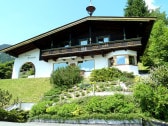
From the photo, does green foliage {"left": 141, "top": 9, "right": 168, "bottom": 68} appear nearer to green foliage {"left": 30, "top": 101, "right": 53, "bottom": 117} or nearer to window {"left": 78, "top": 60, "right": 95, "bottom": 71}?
window {"left": 78, "top": 60, "right": 95, "bottom": 71}

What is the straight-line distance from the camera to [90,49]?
32.1m

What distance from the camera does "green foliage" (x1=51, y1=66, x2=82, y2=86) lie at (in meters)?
27.4

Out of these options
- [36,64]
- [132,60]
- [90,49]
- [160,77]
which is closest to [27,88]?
[36,64]

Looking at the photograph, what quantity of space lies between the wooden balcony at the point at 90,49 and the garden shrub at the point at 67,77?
414cm

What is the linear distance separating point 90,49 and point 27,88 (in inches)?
326

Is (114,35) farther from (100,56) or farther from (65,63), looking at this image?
(65,63)

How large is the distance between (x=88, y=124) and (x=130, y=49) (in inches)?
668

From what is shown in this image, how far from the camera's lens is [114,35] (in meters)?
33.7

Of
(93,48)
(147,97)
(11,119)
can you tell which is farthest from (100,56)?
(147,97)

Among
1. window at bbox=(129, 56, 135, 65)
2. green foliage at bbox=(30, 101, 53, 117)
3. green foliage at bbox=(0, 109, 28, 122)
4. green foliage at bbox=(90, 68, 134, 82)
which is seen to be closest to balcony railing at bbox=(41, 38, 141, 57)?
window at bbox=(129, 56, 135, 65)

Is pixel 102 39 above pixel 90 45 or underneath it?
above

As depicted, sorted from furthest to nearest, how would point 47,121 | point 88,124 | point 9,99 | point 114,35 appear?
point 114,35 < point 9,99 < point 47,121 < point 88,124

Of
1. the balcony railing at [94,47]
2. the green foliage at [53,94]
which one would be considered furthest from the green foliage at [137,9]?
the green foliage at [53,94]

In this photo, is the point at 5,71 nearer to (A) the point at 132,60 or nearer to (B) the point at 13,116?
(A) the point at 132,60
